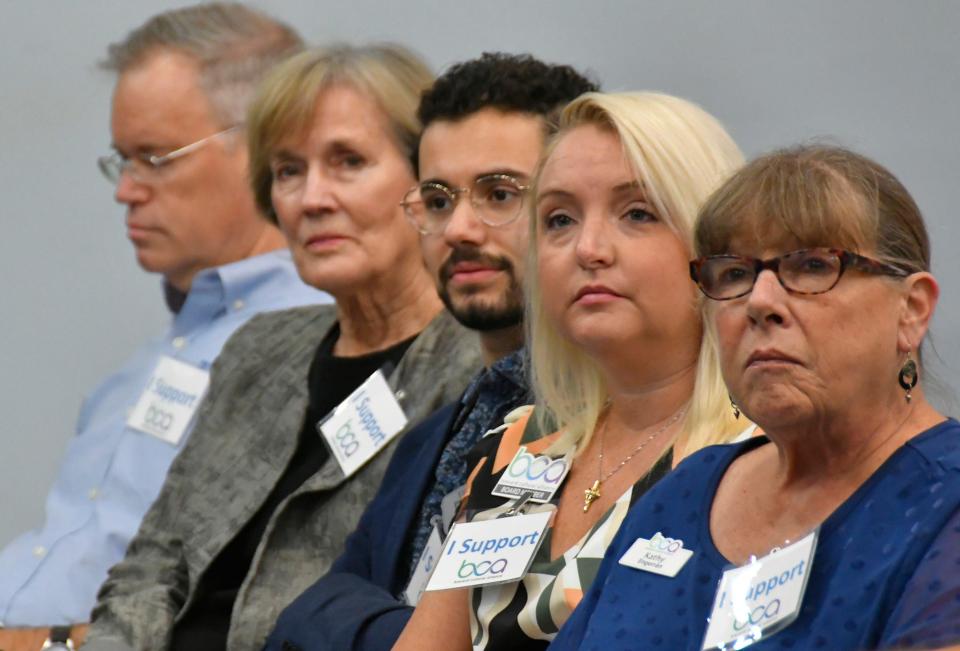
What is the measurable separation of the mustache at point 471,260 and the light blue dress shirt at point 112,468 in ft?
3.77

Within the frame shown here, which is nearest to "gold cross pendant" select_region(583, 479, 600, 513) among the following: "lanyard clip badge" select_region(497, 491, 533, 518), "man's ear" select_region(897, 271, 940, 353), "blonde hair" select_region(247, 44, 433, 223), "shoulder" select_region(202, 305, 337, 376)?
"lanyard clip badge" select_region(497, 491, 533, 518)

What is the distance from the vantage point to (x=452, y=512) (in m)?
2.72

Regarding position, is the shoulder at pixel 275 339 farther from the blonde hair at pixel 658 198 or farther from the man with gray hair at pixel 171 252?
the blonde hair at pixel 658 198

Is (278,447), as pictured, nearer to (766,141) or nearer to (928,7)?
(766,141)

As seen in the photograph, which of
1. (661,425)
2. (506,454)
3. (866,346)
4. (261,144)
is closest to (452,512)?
(506,454)

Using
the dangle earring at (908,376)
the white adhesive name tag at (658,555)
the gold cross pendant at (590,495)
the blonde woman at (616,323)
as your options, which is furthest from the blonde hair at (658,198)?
the dangle earring at (908,376)

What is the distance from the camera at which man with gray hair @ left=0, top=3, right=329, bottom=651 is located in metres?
4.00

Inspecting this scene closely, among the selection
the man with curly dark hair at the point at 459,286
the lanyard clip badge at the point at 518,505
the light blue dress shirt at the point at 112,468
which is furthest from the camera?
the light blue dress shirt at the point at 112,468

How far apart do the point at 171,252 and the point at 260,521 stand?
1.36m

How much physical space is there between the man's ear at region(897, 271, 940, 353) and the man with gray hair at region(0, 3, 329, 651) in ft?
8.10

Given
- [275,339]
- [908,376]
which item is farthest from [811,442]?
[275,339]

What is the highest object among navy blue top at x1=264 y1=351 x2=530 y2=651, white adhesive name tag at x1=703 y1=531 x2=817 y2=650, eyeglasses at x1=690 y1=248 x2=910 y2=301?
eyeglasses at x1=690 y1=248 x2=910 y2=301

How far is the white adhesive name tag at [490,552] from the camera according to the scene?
2318 millimetres

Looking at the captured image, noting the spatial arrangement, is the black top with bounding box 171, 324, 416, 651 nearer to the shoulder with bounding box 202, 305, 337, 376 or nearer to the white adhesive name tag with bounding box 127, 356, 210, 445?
the shoulder with bounding box 202, 305, 337, 376
